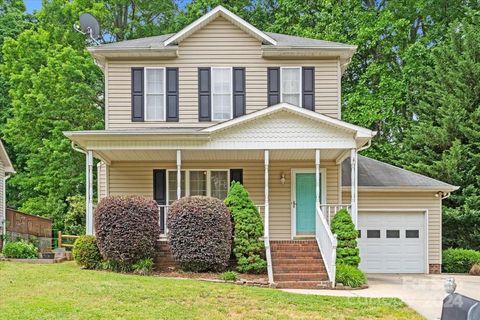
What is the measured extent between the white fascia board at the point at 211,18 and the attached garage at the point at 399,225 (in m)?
5.19

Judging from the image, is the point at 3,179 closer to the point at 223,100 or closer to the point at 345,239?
the point at 223,100

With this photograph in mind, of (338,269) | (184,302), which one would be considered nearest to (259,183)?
(338,269)

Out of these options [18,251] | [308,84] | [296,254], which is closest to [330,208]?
[296,254]

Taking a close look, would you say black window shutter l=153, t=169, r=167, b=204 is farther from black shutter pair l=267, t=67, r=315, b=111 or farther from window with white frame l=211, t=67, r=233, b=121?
black shutter pair l=267, t=67, r=315, b=111

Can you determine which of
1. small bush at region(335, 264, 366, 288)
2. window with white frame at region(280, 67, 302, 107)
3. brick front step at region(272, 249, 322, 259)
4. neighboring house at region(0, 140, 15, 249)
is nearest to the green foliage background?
neighboring house at region(0, 140, 15, 249)

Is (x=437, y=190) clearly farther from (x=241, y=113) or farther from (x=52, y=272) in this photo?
(x=52, y=272)

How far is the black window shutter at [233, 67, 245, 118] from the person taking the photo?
18.1 meters

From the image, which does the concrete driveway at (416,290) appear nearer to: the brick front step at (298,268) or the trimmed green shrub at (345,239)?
the trimmed green shrub at (345,239)

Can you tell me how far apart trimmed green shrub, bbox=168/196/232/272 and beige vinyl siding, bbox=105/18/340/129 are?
13.9 feet

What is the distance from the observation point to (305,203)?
1795 cm

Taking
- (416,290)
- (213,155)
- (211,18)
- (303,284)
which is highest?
(211,18)

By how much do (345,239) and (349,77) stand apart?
15.2 meters

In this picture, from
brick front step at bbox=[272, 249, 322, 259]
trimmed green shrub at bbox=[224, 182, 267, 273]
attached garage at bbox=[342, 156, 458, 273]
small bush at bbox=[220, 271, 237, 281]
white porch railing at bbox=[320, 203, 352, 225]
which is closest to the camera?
small bush at bbox=[220, 271, 237, 281]

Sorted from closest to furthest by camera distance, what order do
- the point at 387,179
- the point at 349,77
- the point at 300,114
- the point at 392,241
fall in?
the point at 300,114, the point at 392,241, the point at 387,179, the point at 349,77
